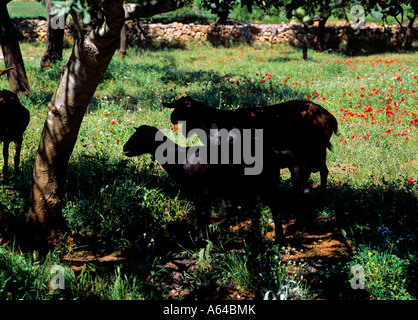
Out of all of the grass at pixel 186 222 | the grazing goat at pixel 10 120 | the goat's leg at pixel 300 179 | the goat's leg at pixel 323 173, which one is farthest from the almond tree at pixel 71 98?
the goat's leg at pixel 323 173

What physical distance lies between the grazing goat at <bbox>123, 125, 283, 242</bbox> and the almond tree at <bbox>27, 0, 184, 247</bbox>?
69 centimetres

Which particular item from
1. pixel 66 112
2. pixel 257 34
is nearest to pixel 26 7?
pixel 257 34

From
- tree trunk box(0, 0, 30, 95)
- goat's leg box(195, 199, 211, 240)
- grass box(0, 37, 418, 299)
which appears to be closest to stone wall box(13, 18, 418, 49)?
tree trunk box(0, 0, 30, 95)

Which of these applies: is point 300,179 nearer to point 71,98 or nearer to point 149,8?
point 149,8

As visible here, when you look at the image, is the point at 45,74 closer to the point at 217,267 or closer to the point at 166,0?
the point at 166,0

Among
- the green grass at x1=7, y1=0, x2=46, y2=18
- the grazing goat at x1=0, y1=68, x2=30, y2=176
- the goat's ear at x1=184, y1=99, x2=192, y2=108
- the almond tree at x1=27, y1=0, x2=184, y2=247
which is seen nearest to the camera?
the almond tree at x1=27, y1=0, x2=184, y2=247

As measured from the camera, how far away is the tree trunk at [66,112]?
9.34 feet

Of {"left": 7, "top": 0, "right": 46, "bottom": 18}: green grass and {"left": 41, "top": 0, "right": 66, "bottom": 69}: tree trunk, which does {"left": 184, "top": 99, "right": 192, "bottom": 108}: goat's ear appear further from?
{"left": 7, "top": 0, "right": 46, "bottom": 18}: green grass

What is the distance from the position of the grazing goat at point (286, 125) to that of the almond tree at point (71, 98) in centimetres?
98

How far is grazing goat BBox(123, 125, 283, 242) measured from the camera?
3.77 metres

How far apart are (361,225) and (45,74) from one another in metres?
10.5

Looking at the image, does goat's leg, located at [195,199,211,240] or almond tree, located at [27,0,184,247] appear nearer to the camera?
almond tree, located at [27,0,184,247]

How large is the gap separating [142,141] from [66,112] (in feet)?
2.76

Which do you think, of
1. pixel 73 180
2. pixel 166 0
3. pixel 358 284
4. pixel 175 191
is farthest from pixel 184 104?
pixel 358 284
